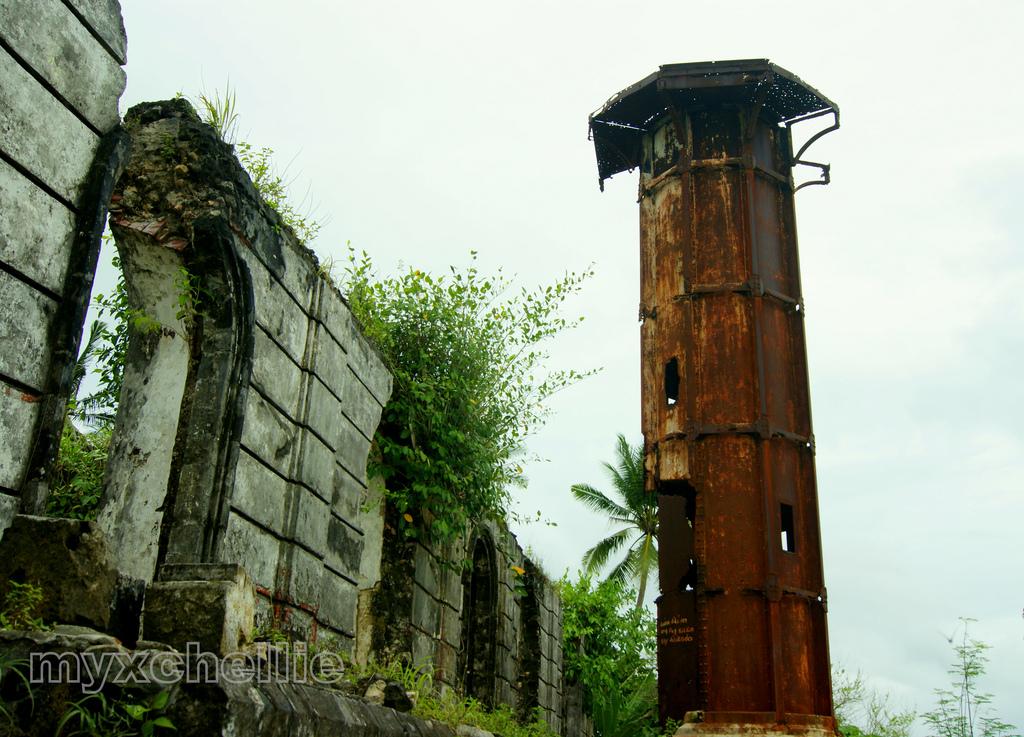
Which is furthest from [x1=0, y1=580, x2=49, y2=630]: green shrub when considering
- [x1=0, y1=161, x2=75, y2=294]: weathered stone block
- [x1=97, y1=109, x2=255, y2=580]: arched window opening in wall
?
[x1=97, y1=109, x2=255, y2=580]: arched window opening in wall

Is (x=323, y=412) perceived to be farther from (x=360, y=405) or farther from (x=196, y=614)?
(x=196, y=614)

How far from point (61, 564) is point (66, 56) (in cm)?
198

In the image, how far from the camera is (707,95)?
10438 millimetres

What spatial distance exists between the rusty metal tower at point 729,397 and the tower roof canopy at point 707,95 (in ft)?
0.06

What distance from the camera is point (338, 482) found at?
21.1 ft

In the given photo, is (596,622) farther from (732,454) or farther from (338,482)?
(338,482)

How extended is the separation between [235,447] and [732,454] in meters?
5.71

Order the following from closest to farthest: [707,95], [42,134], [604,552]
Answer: [42,134]
[707,95]
[604,552]

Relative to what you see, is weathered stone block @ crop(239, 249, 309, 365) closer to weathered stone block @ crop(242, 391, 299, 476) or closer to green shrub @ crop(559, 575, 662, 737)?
weathered stone block @ crop(242, 391, 299, 476)

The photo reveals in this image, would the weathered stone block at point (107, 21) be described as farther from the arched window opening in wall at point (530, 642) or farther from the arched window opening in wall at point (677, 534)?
the arched window opening in wall at point (530, 642)

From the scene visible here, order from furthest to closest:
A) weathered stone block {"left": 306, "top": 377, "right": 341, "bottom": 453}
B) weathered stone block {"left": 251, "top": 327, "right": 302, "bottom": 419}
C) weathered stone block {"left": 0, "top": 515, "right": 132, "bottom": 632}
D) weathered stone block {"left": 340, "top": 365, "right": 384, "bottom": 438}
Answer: weathered stone block {"left": 340, "top": 365, "right": 384, "bottom": 438} < weathered stone block {"left": 306, "top": 377, "right": 341, "bottom": 453} < weathered stone block {"left": 251, "top": 327, "right": 302, "bottom": 419} < weathered stone block {"left": 0, "top": 515, "right": 132, "bottom": 632}

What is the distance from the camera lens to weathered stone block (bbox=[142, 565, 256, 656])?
11.1 feet

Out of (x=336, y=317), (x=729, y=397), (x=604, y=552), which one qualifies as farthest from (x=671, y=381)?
(x=604, y=552)

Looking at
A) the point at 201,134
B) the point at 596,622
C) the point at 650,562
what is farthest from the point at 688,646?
the point at 650,562
